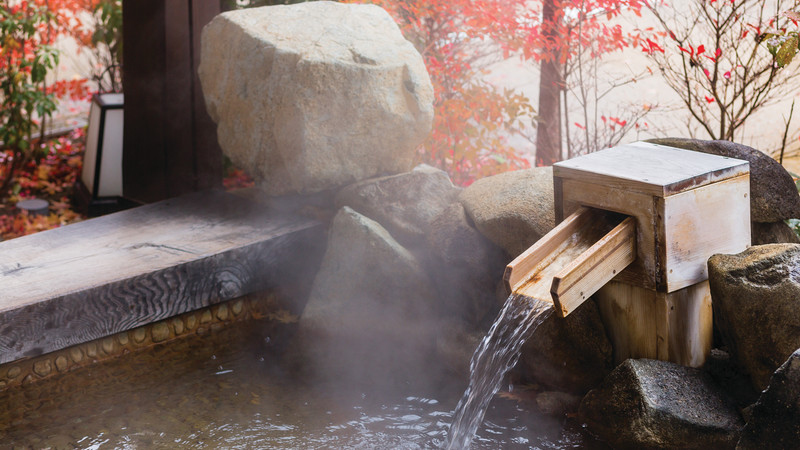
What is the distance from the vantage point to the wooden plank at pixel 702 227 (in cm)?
276

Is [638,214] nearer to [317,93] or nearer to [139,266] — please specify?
[317,93]

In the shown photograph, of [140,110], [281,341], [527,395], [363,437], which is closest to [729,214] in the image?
[527,395]

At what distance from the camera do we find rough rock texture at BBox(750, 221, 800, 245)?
10.7ft

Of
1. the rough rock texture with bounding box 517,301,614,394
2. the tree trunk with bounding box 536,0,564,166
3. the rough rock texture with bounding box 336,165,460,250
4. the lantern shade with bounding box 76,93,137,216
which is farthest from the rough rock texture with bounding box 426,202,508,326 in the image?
the lantern shade with bounding box 76,93,137,216

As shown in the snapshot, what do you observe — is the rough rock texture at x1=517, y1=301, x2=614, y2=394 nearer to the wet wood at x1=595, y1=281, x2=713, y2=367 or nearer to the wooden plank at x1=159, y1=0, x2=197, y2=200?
the wet wood at x1=595, y1=281, x2=713, y2=367

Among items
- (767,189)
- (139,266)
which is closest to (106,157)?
(139,266)

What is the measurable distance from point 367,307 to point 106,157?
2830mm

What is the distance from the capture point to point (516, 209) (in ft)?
11.5

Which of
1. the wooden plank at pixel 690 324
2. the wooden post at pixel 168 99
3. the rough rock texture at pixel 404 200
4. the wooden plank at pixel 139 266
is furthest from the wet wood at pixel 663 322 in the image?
the wooden post at pixel 168 99

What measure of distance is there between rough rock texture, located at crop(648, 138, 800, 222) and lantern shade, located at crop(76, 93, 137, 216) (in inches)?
172

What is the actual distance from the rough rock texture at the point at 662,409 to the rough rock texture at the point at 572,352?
31cm

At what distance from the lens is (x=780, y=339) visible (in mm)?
2672

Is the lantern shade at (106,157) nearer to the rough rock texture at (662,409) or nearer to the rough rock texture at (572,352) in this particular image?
the rough rock texture at (572,352)

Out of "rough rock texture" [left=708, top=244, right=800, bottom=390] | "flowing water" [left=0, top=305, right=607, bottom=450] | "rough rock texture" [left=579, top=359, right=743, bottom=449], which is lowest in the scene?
"flowing water" [left=0, top=305, right=607, bottom=450]
